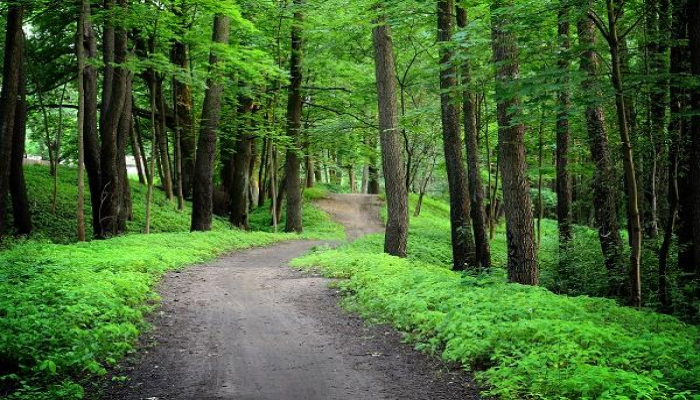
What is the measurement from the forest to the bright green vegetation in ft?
0.11

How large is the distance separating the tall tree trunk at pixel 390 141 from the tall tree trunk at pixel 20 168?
1093 cm

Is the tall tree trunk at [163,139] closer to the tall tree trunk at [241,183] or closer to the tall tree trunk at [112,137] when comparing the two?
the tall tree trunk at [241,183]

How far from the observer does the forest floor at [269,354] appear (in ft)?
18.3

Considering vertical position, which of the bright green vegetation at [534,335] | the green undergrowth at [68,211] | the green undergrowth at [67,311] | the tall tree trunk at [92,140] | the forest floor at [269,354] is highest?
the tall tree trunk at [92,140]

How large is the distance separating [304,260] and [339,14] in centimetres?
983

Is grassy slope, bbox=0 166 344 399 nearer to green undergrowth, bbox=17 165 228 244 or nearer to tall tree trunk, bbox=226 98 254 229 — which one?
green undergrowth, bbox=17 165 228 244

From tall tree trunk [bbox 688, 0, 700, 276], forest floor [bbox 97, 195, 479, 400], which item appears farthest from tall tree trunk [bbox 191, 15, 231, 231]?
tall tree trunk [bbox 688, 0, 700, 276]

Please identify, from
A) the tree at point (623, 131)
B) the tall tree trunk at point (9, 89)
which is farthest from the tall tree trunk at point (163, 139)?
the tree at point (623, 131)

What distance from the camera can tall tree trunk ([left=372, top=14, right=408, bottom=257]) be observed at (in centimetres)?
1395

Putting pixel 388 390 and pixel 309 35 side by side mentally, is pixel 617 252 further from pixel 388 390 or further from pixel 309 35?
pixel 309 35

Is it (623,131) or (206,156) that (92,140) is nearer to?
(206,156)

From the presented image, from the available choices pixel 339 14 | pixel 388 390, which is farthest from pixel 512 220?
pixel 339 14

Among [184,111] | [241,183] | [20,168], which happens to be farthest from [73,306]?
[184,111]

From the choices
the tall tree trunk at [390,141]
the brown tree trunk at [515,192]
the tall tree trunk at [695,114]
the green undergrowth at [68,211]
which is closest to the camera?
the tall tree trunk at [695,114]
